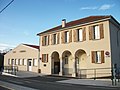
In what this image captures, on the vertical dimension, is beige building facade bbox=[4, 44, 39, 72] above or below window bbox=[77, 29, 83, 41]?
below

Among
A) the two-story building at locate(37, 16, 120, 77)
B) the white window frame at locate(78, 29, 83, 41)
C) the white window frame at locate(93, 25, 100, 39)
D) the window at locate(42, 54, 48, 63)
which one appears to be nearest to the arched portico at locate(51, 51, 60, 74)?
the two-story building at locate(37, 16, 120, 77)

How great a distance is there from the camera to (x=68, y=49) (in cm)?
2691

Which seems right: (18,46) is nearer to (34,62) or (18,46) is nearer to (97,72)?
(34,62)

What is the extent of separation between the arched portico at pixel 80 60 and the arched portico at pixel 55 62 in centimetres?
470

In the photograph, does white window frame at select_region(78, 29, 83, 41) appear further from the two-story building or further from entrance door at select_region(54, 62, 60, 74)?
entrance door at select_region(54, 62, 60, 74)

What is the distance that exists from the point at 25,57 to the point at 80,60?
1371 cm

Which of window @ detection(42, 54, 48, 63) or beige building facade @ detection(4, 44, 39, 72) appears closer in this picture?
window @ detection(42, 54, 48, 63)

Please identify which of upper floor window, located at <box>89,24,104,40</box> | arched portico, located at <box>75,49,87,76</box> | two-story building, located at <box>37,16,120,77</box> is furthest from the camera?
arched portico, located at <box>75,49,87,76</box>

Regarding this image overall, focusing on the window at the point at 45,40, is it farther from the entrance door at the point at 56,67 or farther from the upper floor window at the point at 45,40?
the entrance door at the point at 56,67

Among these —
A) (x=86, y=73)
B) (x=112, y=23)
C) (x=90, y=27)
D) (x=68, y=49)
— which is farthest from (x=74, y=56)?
(x=112, y=23)

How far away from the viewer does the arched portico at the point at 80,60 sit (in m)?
26.0

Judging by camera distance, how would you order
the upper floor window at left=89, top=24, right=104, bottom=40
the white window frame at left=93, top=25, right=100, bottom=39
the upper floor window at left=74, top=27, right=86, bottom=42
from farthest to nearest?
the upper floor window at left=74, top=27, right=86, bottom=42, the white window frame at left=93, top=25, right=100, bottom=39, the upper floor window at left=89, top=24, right=104, bottom=40

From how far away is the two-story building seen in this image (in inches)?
874

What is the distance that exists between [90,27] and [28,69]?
16769 mm
